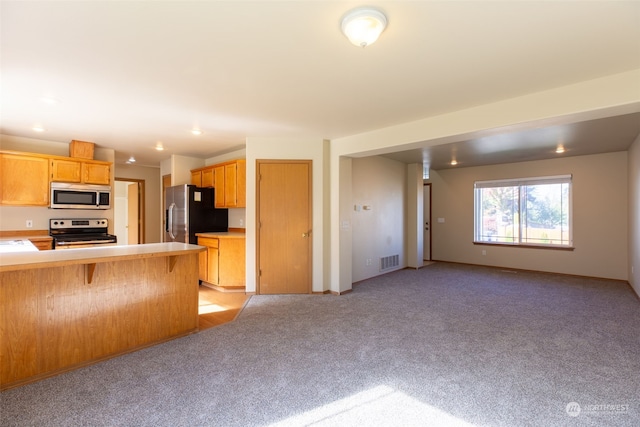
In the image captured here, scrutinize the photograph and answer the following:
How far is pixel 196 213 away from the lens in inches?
205

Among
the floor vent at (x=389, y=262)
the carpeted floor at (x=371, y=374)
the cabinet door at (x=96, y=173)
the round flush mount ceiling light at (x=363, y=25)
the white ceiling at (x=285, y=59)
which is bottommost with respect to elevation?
the carpeted floor at (x=371, y=374)

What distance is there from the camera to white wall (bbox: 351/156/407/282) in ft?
17.9

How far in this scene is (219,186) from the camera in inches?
206

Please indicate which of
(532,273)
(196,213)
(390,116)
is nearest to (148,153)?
(196,213)

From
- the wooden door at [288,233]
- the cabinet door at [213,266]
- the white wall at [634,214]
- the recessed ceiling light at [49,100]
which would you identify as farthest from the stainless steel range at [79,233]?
the white wall at [634,214]

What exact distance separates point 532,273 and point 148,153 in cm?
784

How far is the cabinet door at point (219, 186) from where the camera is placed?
5172mm

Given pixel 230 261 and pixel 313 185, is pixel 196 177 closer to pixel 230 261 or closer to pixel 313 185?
pixel 230 261

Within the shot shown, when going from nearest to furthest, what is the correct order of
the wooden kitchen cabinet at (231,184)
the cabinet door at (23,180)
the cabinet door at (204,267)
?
the cabinet door at (23,180), the wooden kitchen cabinet at (231,184), the cabinet door at (204,267)

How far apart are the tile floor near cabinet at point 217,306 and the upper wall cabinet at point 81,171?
2.38 m

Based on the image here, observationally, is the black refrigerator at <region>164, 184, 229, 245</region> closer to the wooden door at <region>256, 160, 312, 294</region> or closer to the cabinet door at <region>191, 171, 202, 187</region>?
the cabinet door at <region>191, 171, 202, 187</region>

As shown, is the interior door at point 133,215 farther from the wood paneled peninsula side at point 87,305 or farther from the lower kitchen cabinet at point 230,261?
the wood paneled peninsula side at point 87,305

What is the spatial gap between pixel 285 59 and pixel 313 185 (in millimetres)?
2476

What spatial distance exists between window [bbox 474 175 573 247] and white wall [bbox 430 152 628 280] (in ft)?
0.49
